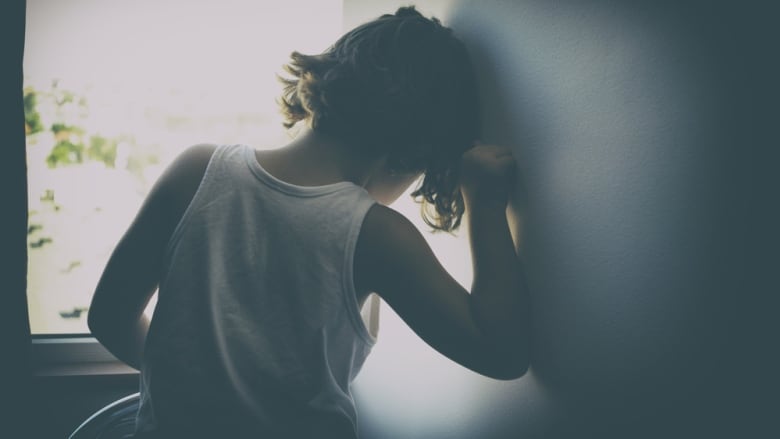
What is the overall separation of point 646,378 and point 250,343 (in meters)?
0.45

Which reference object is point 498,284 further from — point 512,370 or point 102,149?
point 102,149

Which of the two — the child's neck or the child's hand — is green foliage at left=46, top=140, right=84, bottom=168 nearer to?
the child's neck

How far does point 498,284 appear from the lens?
23.5 inches

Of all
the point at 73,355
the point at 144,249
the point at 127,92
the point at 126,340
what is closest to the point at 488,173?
the point at 144,249

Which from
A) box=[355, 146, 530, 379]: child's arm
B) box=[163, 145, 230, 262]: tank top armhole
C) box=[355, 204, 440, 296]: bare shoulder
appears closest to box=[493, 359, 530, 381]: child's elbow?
box=[355, 146, 530, 379]: child's arm

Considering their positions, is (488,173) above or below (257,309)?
above

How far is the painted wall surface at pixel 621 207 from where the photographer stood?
0.38 metres

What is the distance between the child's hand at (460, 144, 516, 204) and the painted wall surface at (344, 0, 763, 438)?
20 mm

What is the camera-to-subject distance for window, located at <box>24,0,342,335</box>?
4.10 ft

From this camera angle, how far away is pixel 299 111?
2.52ft

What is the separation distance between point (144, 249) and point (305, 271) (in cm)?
24

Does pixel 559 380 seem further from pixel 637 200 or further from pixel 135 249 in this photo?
pixel 135 249

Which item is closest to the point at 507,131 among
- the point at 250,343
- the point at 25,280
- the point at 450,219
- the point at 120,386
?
the point at 450,219

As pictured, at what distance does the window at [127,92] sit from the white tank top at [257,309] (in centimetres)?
78
